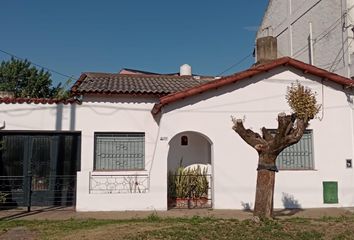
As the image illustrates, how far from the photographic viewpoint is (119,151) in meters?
13.2

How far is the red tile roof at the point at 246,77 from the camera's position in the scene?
1234 cm

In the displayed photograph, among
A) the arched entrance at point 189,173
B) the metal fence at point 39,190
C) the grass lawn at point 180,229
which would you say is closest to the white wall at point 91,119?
the arched entrance at point 189,173

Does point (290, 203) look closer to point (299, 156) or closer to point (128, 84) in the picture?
point (299, 156)

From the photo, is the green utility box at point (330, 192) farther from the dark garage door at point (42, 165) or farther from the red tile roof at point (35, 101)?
the red tile roof at point (35, 101)

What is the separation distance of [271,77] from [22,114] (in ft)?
27.6

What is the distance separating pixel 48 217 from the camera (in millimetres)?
11203

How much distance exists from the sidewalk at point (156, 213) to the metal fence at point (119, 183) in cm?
Answer: 98

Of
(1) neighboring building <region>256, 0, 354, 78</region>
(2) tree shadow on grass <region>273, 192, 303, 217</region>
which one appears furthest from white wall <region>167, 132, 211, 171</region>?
(1) neighboring building <region>256, 0, 354, 78</region>

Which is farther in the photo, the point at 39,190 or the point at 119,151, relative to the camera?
the point at 39,190

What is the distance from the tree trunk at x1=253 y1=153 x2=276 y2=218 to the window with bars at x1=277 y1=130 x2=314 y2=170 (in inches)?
139

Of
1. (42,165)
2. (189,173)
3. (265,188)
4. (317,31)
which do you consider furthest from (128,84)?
(317,31)

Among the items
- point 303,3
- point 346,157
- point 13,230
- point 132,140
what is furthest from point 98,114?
point 303,3

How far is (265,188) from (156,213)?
3.63 meters

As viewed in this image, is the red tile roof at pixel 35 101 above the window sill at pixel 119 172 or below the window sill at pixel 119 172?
above
